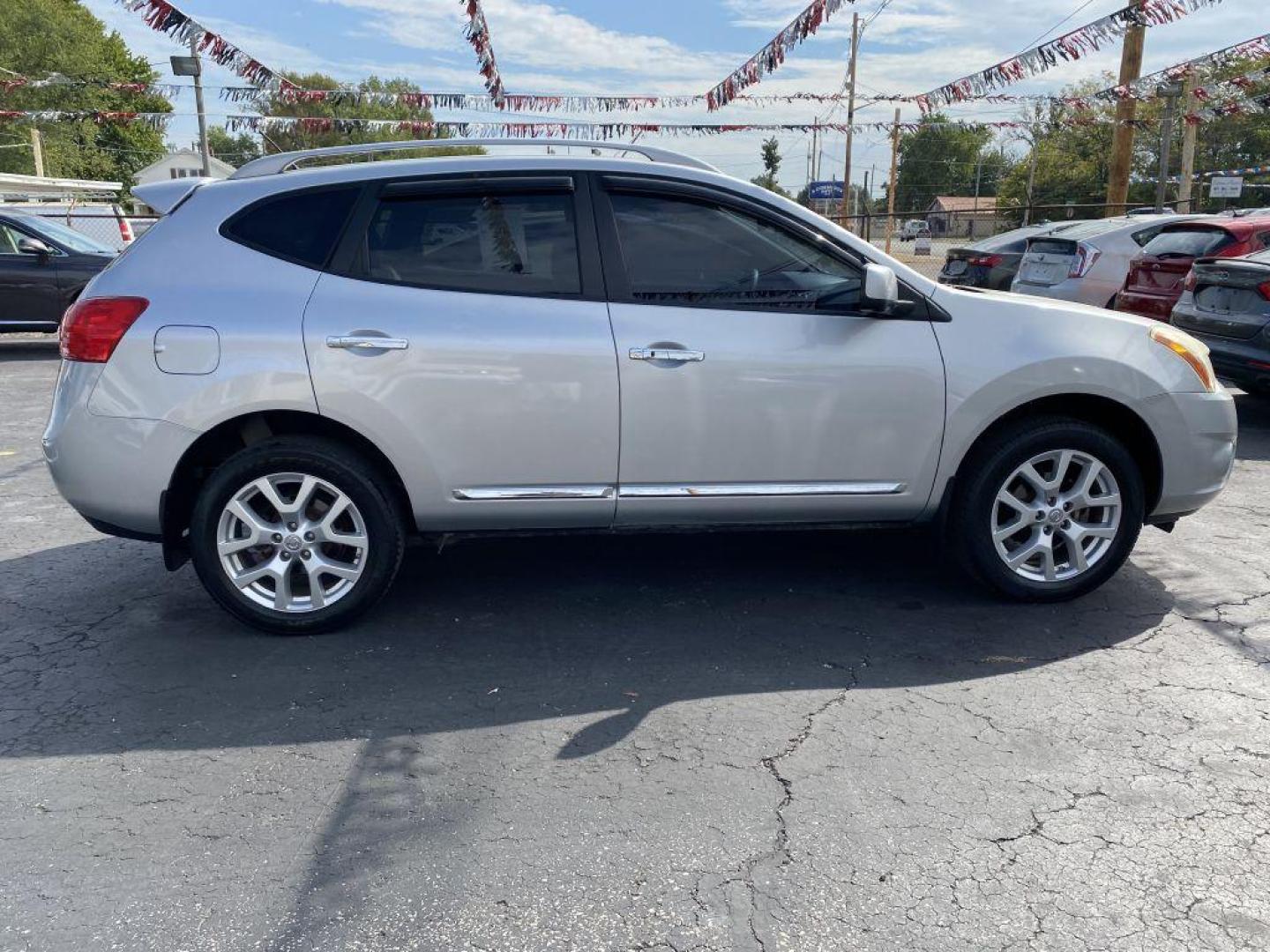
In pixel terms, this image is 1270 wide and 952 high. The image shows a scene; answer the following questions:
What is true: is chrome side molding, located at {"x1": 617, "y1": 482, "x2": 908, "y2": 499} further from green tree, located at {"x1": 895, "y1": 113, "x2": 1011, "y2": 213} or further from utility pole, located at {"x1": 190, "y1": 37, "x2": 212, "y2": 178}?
green tree, located at {"x1": 895, "y1": 113, "x2": 1011, "y2": 213}

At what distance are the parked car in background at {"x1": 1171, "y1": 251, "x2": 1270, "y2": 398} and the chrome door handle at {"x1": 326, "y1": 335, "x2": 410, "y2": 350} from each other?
6517 millimetres

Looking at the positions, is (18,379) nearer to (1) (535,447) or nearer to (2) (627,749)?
(1) (535,447)

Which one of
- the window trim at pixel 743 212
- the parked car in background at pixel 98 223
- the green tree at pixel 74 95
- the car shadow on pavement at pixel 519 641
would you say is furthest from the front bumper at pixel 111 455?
the green tree at pixel 74 95

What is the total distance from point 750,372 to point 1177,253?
7.57m

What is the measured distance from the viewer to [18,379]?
10766mm

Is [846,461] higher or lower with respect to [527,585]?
higher

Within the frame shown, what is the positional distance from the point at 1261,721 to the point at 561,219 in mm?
3072

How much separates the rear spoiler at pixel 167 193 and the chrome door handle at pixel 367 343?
94cm

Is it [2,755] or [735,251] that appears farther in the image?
[735,251]

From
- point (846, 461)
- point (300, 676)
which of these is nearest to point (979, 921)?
point (846, 461)

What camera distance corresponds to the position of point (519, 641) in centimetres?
410

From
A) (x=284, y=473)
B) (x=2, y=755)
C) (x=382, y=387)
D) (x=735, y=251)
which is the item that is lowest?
(x=2, y=755)

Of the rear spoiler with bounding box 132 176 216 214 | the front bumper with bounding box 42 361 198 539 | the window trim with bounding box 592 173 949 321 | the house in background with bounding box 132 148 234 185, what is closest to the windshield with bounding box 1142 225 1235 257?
the window trim with bounding box 592 173 949 321

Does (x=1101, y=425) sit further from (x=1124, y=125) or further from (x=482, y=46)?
(x=1124, y=125)
